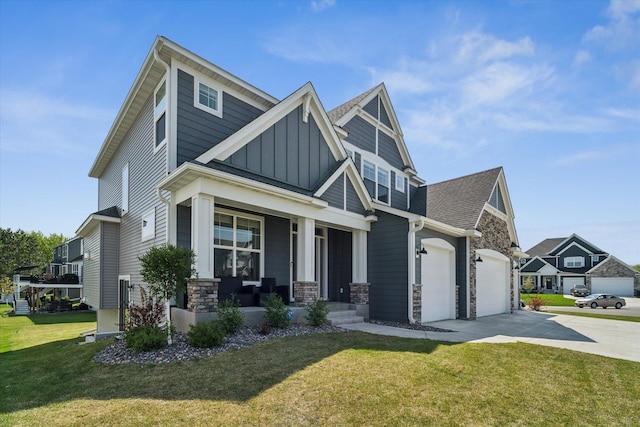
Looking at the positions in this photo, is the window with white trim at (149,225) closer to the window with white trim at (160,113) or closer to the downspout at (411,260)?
the window with white trim at (160,113)

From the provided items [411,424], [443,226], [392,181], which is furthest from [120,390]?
[392,181]

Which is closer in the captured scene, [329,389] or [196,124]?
[329,389]

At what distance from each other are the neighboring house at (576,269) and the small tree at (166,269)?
5002cm

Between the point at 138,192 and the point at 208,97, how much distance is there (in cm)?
416

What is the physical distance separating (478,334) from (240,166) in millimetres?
8061

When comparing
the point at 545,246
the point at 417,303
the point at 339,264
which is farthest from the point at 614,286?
the point at 339,264

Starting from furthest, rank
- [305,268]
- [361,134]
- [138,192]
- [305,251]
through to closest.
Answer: [361,134], [138,192], [305,251], [305,268]

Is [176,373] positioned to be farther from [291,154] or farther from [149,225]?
[291,154]

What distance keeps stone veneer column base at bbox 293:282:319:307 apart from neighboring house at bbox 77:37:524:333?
0.13 ft

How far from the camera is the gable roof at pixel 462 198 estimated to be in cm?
1525

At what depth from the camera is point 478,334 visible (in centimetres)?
1008

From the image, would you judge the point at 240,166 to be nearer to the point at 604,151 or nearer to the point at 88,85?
the point at 88,85

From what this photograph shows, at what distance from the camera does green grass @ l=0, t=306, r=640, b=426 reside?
418 cm

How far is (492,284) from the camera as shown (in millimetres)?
16938
